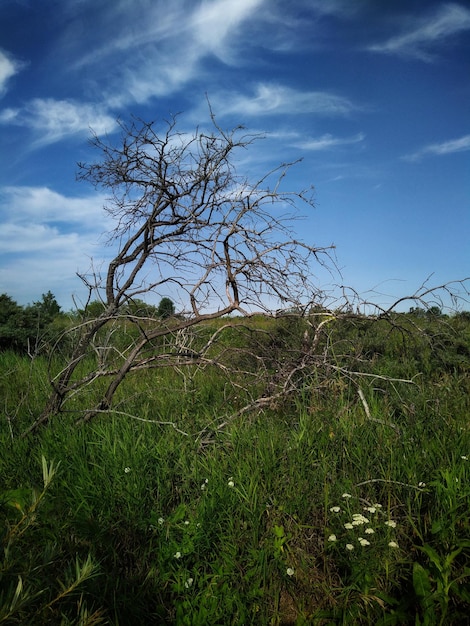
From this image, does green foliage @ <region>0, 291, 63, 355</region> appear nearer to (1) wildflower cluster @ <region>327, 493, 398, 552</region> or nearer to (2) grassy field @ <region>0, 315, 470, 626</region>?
(2) grassy field @ <region>0, 315, 470, 626</region>

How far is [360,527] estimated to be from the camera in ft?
10.2

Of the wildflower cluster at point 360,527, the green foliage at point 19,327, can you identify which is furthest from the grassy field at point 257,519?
the green foliage at point 19,327

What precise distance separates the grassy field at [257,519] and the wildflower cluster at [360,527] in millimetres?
13

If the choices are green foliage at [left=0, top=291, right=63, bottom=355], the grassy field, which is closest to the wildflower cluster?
the grassy field

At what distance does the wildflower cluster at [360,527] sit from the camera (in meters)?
2.97

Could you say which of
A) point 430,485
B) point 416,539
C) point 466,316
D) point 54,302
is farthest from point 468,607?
point 54,302

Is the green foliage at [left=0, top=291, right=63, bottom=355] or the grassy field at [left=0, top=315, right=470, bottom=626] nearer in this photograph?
the grassy field at [left=0, top=315, right=470, bottom=626]

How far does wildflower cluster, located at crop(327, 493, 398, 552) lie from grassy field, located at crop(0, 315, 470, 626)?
0.01 m

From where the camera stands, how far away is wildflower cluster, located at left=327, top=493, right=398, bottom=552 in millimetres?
2971

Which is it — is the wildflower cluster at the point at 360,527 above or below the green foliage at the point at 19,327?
below

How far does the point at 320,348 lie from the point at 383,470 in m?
3.47

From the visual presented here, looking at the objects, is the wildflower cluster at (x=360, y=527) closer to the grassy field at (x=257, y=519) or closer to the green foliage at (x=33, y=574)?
the grassy field at (x=257, y=519)

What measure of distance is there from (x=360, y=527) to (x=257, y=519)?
0.61 meters

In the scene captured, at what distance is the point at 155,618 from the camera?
2828 mm
